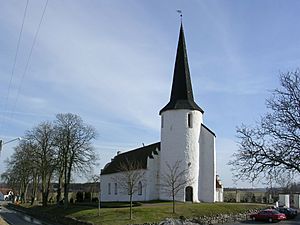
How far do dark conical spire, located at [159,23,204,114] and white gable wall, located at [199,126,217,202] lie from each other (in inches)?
162

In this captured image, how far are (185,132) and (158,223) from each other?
909 inches

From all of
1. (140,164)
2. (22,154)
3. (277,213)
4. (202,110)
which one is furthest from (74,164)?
(277,213)

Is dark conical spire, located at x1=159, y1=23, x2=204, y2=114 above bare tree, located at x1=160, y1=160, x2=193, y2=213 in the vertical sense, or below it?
above

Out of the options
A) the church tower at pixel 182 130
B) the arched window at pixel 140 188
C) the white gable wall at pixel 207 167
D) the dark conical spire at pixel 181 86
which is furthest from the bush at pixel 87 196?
the white gable wall at pixel 207 167

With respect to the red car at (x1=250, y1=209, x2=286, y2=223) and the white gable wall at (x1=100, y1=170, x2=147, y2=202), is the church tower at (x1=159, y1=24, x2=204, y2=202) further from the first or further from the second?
the red car at (x1=250, y1=209, x2=286, y2=223)

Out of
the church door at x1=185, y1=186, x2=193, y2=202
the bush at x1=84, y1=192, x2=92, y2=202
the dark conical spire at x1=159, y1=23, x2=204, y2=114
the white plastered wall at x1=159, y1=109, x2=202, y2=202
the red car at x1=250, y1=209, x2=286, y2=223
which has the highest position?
the dark conical spire at x1=159, y1=23, x2=204, y2=114

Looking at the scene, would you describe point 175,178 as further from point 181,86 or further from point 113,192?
point 113,192

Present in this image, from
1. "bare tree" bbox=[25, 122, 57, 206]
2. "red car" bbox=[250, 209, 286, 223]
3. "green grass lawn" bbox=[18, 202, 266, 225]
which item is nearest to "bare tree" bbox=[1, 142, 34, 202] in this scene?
"bare tree" bbox=[25, 122, 57, 206]

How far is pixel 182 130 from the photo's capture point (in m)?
59.0

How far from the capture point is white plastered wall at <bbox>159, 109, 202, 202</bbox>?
2277 inches

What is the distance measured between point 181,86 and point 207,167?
40.0 feet

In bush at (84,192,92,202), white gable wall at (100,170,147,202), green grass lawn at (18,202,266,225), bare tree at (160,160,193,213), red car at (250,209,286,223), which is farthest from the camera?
bush at (84,192,92,202)

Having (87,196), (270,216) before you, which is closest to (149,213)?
(270,216)

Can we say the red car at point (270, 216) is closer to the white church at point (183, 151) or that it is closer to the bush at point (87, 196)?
the white church at point (183, 151)
